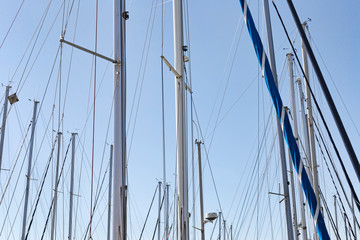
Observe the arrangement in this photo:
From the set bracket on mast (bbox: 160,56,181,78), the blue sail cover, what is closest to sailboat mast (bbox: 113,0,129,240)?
bracket on mast (bbox: 160,56,181,78)

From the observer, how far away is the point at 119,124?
31.8 ft

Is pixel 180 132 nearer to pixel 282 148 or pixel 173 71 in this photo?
pixel 173 71

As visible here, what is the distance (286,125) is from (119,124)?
330cm

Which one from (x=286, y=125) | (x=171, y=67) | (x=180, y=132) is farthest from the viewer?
(x=171, y=67)

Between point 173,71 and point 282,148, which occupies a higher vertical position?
point 173,71

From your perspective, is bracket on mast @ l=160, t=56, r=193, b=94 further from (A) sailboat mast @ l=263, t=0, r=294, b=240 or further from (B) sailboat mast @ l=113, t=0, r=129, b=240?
(A) sailboat mast @ l=263, t=0, r=294, b=240

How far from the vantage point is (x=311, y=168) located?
1546 cm

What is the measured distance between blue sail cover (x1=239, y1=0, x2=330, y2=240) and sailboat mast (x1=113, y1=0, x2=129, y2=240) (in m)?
2.68

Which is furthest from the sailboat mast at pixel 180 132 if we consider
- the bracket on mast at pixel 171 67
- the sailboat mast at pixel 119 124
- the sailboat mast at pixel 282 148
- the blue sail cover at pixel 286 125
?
the sailboat mast at pixel 282 148

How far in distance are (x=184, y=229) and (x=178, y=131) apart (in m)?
2.00

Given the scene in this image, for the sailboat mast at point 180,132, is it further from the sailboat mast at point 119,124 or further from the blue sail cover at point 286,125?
the blue sail cover at point 286,125

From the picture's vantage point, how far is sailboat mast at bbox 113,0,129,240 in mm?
8961

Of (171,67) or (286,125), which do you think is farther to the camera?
(171,67)

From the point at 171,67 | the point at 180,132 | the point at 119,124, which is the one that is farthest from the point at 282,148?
the point at 119,124
